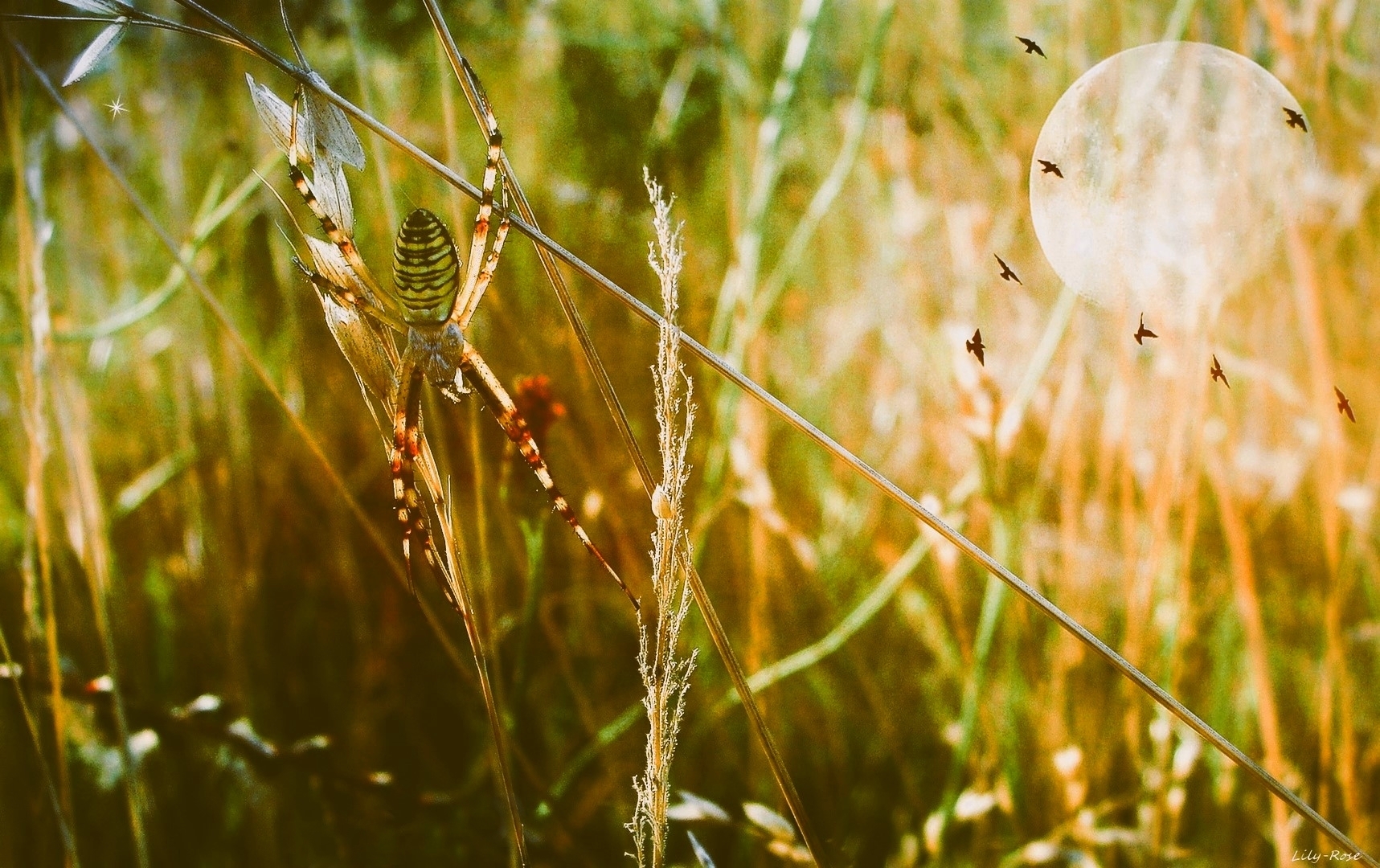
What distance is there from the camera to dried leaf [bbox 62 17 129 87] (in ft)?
0.95

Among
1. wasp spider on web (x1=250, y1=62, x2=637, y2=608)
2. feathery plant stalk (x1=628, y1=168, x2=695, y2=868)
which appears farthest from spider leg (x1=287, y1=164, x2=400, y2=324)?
feathery plant stalk (x1=628, y1=168, x2=695, y2=868)

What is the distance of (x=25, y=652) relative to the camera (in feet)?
1.79

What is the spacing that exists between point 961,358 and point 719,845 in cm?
44

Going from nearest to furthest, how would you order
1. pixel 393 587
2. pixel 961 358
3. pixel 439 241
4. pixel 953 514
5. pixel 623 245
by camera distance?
pixel 439 241 → pixel 961 358 → pixel 953 514 → pixel 393 587 → pixel 623 245

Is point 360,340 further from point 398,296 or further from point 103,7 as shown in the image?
point 103,7

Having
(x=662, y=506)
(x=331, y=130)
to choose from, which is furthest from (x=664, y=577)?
(x=331, y=130)

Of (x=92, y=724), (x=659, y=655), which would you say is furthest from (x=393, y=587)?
(x=659, y=655)

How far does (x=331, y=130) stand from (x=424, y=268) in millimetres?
95

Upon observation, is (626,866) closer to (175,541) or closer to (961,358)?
(961,358)

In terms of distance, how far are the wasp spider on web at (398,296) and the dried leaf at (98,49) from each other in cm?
5

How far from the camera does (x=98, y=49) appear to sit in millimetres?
307

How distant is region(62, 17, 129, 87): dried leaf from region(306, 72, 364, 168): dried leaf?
0.23 ft

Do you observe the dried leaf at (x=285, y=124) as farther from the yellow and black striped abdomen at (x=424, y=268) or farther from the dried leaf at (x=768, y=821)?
the dried leaf at (x=768, y=821)

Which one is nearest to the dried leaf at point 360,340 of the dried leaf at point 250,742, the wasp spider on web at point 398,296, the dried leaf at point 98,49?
the wasp spider on web at point 398,296
